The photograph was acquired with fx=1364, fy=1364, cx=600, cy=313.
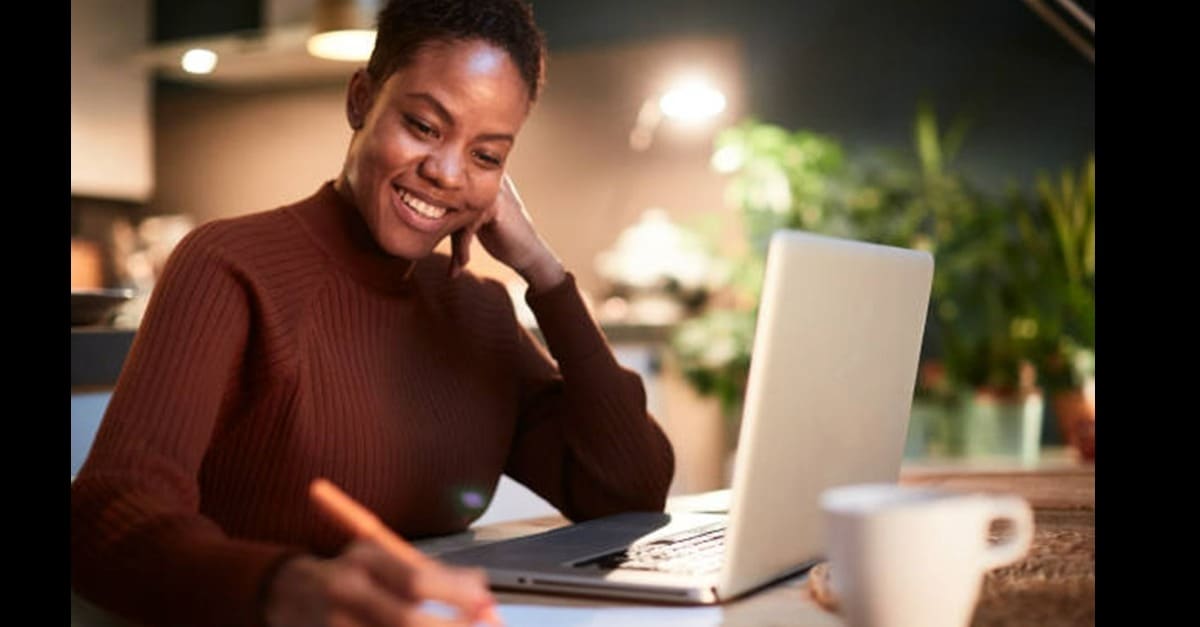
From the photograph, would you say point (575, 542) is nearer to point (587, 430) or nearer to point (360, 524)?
point (587, 430)

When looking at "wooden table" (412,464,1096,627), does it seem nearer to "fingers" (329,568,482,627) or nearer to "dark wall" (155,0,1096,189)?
"fingers" (329,568,482,627)

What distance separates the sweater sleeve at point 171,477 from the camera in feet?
2.78

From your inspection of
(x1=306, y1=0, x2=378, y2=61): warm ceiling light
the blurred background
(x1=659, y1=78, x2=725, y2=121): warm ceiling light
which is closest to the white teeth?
the blurred background

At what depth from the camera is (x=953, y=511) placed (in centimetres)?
77

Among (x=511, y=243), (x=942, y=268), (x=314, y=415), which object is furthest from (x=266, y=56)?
(x=314, y=415)

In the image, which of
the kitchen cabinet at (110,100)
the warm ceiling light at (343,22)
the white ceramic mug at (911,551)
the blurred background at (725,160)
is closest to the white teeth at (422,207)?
the white ceramic mug at (911,551)

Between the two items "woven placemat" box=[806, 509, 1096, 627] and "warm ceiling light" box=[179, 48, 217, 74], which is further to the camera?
"warm ceiling light" box=[179, 48, 217, 74]

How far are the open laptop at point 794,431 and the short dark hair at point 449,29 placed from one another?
17.6 inches

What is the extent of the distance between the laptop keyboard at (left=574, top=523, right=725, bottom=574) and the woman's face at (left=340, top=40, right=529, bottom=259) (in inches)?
14.8

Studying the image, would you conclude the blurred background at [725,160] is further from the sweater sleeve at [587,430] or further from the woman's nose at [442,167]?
the woman's nose at [442,167]

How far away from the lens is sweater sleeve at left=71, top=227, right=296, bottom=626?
0.85 m

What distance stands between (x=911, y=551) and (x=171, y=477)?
553 millimetres
